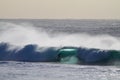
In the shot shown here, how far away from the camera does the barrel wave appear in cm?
3019

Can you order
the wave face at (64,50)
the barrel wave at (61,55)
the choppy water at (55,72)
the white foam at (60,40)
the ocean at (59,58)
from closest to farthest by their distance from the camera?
the choppy water at (55,72) < the ocean at (59,58) < the barrel wave at (61,55) < the wave face at (64,50) < the white foam at (60,40)

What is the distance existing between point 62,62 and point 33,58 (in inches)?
90.5

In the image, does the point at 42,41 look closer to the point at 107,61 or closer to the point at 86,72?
the point at 107,61

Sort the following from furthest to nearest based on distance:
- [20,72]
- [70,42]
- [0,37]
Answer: [0,37]
[70,42]
[20,72]

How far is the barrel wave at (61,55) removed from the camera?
3019 cm

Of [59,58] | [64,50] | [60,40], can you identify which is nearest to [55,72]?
[59,58]

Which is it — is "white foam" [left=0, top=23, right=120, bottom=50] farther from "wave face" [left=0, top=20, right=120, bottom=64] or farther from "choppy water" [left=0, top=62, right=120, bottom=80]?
"choppy water" [left=0, top=62, right=120, bottom=80]

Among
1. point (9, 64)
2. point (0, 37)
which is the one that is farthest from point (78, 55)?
point (0, 37)

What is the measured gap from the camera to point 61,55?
3109 centimetres

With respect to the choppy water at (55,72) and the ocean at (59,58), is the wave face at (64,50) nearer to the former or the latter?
the ocean at (59,58)

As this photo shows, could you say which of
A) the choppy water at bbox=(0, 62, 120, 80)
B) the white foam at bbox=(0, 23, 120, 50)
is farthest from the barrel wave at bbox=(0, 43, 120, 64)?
the choppy water at bbox=(0, 62, 120, 80)

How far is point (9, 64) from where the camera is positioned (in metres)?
28.3

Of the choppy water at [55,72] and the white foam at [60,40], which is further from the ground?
the white foam at [60,40]

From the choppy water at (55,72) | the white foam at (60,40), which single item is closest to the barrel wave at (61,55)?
the white foam at (60,40)
